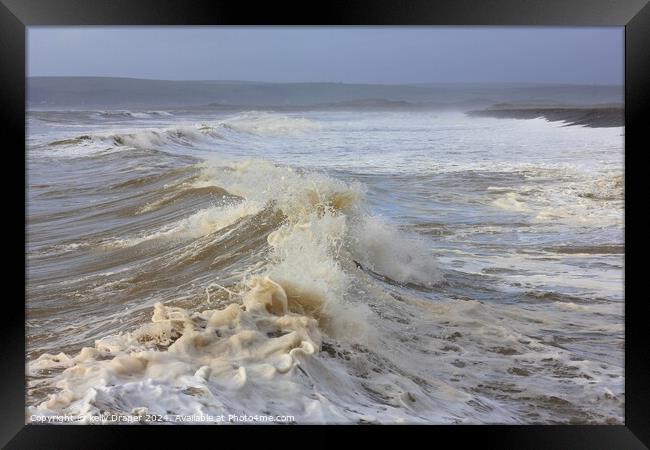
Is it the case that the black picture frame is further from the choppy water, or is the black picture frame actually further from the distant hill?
the distant hill

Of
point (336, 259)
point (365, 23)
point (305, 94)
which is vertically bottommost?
point (336, 259)

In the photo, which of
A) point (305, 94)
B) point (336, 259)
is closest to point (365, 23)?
point (305, 94)

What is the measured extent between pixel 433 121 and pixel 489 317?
0.92 meters

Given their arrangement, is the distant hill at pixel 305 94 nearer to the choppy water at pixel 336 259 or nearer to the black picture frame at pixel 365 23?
the choppy water at pixel 336 259

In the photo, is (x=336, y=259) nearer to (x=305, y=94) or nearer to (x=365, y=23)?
(x=305, y=94)

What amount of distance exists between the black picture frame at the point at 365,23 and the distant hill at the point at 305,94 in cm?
34

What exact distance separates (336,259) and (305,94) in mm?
767

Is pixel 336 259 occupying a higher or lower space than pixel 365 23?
lower

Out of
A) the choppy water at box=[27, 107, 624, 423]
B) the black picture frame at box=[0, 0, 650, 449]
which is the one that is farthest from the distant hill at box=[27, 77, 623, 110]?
the black picture frame at box=[0, 0, 650, 449]

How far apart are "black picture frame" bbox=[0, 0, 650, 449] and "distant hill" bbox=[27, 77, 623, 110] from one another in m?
0.34

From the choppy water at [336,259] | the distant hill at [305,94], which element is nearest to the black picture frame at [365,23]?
the choppy water at [336,259]

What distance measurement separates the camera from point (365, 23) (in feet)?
9.55

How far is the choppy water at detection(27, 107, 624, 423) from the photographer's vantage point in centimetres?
305

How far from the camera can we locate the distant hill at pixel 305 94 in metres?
3.27
